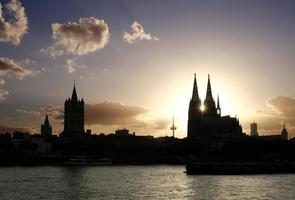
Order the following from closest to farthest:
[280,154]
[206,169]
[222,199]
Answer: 1. [222,199]
2. [206,169]
3. [280,154]

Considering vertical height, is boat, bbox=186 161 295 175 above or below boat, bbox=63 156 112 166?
below


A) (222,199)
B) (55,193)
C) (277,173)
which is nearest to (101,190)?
(55,193)

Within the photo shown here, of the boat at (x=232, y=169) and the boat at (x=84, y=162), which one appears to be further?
the boat at (x=84, y=162)

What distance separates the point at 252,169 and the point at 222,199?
198 feet

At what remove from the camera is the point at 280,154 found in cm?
19488

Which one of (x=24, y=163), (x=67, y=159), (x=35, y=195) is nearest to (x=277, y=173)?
(x=35, y=195)

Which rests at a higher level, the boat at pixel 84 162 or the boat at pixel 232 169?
the boat at pixel 84 162

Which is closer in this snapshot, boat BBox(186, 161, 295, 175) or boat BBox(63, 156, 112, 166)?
boat BBox(186, 161, 295, 175)

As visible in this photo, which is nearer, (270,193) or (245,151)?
(270,193)

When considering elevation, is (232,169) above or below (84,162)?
below

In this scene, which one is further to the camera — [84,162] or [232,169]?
[84,162]

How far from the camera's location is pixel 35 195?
7138 cm

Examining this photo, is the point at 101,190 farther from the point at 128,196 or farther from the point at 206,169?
the point at 206,169

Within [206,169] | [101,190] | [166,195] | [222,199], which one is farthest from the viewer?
[206,169]
